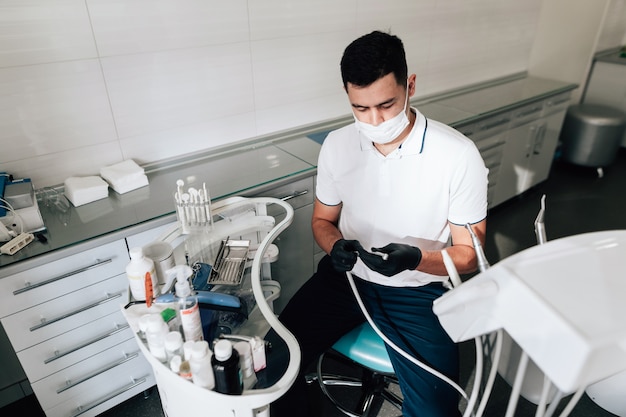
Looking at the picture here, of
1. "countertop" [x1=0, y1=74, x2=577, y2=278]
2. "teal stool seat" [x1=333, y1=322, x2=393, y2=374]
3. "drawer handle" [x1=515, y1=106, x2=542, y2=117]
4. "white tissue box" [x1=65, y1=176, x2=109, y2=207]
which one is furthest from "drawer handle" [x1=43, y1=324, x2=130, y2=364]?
"drawer handle" [x1=515, y1=106, x2=542, y2=117]

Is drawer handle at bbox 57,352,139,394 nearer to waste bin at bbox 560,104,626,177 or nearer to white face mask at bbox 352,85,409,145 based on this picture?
white face mask at bbox 352,85,409,145

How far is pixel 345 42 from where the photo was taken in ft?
7.63

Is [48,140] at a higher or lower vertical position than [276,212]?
higher

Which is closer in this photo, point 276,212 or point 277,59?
point 276,212

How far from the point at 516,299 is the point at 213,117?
166 cm

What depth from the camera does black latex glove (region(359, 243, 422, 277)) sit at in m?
1.20

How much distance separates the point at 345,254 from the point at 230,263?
352 mm

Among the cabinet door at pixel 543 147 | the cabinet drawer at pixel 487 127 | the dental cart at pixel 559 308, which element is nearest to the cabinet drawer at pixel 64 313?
the dental cart at pixel 559 308

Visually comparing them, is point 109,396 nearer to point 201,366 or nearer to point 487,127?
point 201,366

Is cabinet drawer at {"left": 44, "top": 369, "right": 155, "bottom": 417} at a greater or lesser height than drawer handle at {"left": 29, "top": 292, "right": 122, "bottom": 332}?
lesser

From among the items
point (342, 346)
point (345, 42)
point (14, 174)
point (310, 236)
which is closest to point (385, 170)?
point (342, 346)

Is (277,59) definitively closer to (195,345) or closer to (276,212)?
(276,212)

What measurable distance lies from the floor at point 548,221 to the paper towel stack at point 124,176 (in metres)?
0.95

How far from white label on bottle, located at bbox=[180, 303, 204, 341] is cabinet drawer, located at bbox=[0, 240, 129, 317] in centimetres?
67
